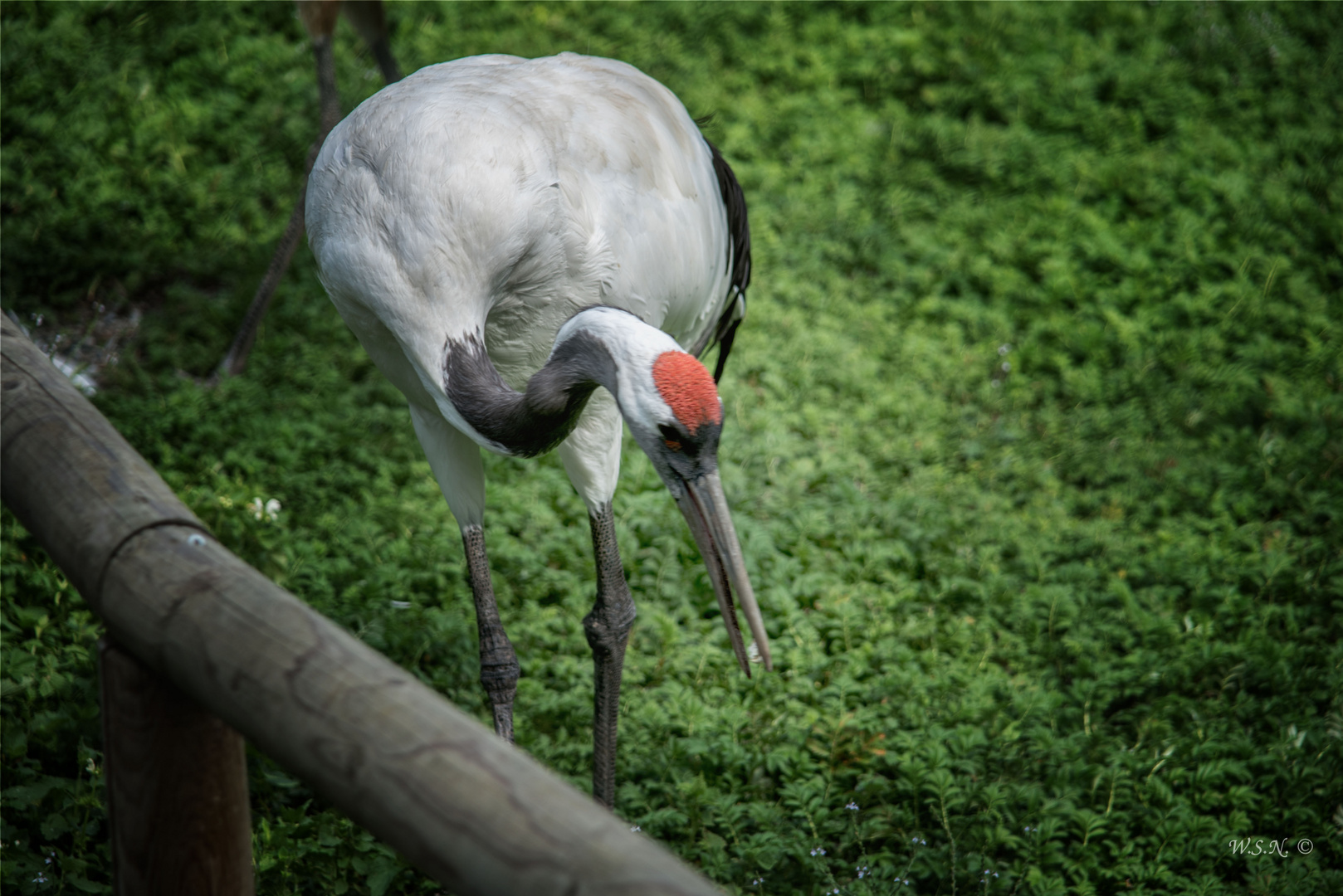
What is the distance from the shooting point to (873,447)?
4.31 m

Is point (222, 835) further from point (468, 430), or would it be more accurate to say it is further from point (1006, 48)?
point (1006, 48)

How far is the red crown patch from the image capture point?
2020 mm

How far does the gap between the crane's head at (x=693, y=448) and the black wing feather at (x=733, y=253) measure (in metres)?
1.39

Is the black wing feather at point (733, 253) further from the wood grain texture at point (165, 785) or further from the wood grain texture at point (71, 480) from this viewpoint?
the wood grain texture at point (165, 785)

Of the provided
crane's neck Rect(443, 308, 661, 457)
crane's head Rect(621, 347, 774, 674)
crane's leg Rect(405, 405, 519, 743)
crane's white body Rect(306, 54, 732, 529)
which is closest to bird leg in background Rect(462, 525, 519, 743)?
crane's leg Rect(405, 405, 519, 743)

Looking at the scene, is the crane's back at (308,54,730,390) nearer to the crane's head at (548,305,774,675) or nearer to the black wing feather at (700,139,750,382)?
the crane's head at (548,305,774,675)

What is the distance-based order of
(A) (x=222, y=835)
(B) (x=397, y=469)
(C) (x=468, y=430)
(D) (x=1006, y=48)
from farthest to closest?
(D) (x=1006, y=48) → (B) (x=397, y=469) → (C) (x=468, y=430) → (A) (x=222, y=835)

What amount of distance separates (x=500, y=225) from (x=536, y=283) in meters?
0.19

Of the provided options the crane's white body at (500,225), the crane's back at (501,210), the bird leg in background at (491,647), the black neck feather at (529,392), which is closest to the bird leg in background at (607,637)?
the crane's white body at (500,225)

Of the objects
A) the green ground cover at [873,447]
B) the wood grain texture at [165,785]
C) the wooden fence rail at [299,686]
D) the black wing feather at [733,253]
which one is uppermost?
the wooden fence rail at [299,686]

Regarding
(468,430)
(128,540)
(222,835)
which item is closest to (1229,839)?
(468,430)

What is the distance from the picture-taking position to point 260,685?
122 cm

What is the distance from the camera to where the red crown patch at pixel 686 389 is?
2020mm

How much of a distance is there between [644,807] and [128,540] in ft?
6.26
